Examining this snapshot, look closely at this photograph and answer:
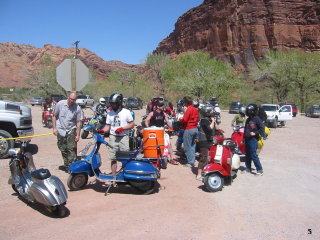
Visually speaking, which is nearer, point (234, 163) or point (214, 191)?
point (214, 191)

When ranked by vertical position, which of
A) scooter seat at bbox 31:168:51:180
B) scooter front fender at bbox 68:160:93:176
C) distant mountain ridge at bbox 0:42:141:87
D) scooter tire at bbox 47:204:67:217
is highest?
distant mountain ridge at bbox 0:42:141:87

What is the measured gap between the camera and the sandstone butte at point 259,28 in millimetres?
83125

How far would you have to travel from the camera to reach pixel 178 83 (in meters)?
42.8

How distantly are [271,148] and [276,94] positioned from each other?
130 ft

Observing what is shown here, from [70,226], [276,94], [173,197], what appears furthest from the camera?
[276,94]

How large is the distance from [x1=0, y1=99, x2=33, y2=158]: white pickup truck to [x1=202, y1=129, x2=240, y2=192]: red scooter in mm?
5428

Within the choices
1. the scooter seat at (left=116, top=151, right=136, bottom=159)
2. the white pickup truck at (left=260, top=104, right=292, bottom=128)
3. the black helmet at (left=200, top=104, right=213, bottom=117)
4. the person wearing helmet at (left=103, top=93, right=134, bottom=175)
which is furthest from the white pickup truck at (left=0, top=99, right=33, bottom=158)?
the white pickup truck at (left=260, top=104, right=292, bottom=128)

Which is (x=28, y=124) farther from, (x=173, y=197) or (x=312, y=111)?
(x=312, y=111)

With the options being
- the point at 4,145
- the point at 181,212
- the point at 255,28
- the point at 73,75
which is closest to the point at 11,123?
the point at 4,145

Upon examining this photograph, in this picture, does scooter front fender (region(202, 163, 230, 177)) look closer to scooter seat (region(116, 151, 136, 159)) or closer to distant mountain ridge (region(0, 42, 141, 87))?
scooter seat (region(116, 151, 136, 159))

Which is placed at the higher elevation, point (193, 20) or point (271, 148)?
point (193, 20)

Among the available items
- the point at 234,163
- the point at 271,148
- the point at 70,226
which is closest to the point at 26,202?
the point at 70,226

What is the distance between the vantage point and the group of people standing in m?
6.44

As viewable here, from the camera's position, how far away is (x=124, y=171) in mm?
6070
